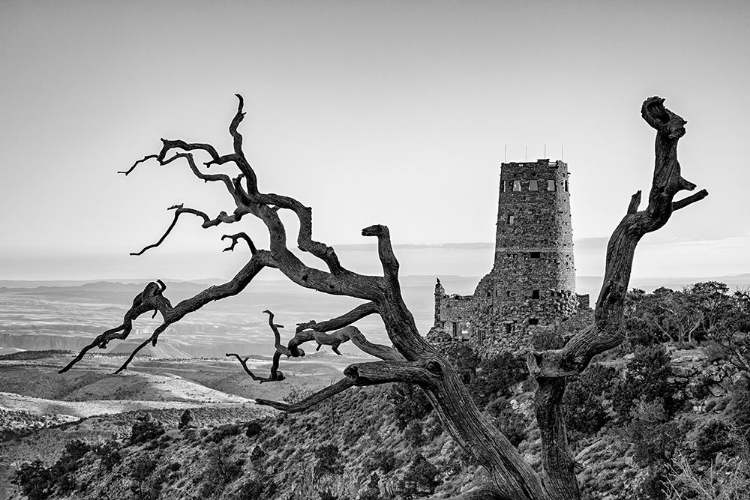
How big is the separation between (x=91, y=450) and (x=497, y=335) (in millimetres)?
22458

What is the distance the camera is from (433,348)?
8523 mm

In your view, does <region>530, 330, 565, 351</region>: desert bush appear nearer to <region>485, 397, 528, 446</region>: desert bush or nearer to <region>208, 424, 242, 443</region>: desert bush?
<region>485, 397, 528, 446</region>: desert bush

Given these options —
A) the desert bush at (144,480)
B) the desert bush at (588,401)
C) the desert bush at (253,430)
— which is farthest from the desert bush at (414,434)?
the desert bush at (144,480)

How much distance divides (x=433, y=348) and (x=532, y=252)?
23.3 m

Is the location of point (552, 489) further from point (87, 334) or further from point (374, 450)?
point (87, 334)

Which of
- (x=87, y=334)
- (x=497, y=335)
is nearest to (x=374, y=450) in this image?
(x=497, y=335)

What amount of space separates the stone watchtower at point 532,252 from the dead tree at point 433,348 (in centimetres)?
2219

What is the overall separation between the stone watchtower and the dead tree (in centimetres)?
2219

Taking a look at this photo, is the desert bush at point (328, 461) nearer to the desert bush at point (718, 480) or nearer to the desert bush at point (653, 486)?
the desert bush at point (653, 486)

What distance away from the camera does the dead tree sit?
786 cm

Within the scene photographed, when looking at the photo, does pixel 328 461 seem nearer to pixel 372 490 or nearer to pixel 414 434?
pixel 414 434

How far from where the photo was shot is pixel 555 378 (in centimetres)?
851

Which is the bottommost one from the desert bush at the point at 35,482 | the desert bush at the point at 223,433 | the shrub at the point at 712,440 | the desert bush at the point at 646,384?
the desert bush at the point at 35,482

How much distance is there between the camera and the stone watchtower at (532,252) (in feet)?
101
